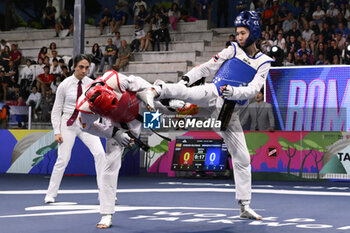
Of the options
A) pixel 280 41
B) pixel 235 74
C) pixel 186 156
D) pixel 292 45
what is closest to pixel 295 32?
pixel 280 41

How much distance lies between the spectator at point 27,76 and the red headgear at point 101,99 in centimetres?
1569

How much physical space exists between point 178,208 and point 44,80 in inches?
530

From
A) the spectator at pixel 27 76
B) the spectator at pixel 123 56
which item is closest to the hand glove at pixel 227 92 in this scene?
the spectator at pixel 123 56

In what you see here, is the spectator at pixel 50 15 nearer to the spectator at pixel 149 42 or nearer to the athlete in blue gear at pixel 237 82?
the spectator at pixel 149 42

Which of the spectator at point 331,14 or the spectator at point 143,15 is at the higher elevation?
the spectator at point 143,15

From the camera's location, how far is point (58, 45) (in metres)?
24.8

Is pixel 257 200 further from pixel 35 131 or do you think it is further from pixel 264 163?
pixel 35 131

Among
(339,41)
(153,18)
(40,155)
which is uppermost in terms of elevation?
(153,18)

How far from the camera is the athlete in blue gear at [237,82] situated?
6375 mm

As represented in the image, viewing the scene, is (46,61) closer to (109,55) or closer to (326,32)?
(109,55)

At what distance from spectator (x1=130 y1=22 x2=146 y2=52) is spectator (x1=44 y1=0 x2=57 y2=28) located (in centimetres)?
645

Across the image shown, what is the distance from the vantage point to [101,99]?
6027 mm

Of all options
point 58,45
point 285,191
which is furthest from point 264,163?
point 58,45

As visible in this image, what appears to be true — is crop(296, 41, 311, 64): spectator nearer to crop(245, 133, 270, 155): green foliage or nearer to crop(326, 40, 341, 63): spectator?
crop(326, 40, 341, 63): spectator
